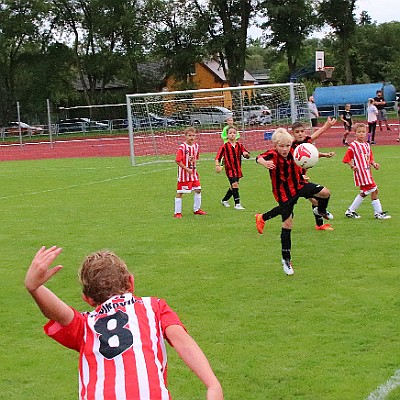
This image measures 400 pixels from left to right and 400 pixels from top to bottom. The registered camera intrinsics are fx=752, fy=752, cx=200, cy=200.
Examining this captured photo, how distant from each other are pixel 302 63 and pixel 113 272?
2641 inches

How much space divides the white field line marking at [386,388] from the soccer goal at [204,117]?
A: 22021 mm

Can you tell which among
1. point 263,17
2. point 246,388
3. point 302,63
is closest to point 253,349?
point 246,388

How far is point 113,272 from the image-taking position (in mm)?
3170

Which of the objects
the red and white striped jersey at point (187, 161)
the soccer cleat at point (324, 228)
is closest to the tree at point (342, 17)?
the red and white striped jersey at point (187, 161)

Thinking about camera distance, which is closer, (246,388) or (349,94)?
(246,388)

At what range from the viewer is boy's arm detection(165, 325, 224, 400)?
289 centimetres

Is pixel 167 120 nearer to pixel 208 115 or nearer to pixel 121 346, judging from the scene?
pixel 208 115

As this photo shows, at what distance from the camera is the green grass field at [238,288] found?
18.4 ft

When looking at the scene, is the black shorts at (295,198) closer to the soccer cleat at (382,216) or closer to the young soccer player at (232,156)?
the soccer cleat at (382,216)

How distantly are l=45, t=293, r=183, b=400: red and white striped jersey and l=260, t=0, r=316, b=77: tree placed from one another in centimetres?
5099

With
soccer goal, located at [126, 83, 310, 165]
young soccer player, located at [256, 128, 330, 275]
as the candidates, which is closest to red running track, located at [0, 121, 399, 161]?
soccer goal, located at [126, 83, 310, 165]

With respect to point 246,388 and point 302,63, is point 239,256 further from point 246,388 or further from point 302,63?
point 302,63

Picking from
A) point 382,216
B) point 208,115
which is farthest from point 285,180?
point 208,115

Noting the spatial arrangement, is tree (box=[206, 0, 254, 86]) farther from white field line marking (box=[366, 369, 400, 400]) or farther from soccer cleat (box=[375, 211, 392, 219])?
white field line marking (box=[366, 369, 400, 400])
